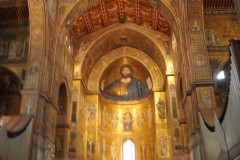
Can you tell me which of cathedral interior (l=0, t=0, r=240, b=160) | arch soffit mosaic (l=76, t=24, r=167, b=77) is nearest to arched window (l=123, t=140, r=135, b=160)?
cathedral interior (l=0, t=0, r=240, b=160)

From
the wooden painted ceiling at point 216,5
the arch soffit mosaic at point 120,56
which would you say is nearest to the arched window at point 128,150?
the arch soffit mosaic at point 120,56

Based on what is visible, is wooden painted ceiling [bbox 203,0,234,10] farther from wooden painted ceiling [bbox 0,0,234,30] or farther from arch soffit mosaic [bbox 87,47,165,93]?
arch soffit mosaic [bbox 87,47,165,93]

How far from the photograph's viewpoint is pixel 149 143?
64.7 feet

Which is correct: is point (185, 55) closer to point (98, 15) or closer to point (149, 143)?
point (98, 15)

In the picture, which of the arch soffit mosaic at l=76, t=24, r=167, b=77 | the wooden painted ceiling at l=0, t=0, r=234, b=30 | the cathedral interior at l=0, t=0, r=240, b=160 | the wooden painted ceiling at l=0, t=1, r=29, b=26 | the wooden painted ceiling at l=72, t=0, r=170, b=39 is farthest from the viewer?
the arch soffit mosaic at l=76, t=24, r=167, b=77

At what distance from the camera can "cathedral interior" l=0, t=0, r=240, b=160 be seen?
9.67 metres

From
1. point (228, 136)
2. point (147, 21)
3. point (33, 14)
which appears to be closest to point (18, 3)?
point (33, 14)

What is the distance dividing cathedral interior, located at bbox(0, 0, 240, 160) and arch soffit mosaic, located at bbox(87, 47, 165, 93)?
0.23 ft

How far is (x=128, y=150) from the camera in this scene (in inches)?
808

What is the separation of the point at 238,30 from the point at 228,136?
25.9 ft

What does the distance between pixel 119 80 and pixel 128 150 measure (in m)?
5.27

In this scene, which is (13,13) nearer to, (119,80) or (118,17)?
(118,17)

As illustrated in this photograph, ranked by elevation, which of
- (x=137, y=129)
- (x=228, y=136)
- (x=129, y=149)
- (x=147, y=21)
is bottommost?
(x=228, y=136)

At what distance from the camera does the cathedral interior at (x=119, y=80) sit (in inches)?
381
